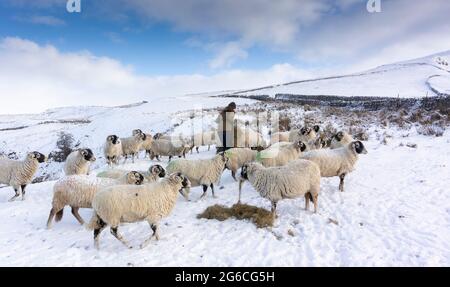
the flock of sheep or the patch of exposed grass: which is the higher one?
the flock of sheep

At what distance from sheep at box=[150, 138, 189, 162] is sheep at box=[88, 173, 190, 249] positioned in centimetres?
974

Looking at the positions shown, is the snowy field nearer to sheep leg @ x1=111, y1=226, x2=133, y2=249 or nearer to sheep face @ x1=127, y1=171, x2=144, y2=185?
sheep leg @ x1=111, y1=226, x2=133, y2=249

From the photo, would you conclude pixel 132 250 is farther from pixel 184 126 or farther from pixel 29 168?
pixel 184 126

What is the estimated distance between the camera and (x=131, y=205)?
7.27m

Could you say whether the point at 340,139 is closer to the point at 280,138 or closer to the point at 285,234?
the point at 280,138

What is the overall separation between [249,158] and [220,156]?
1710mm

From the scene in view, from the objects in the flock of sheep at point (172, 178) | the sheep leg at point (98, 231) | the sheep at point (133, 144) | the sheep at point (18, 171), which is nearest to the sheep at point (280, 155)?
the flock of sheep at point (172, 178)

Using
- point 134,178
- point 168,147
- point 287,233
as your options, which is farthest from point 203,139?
point 287,233

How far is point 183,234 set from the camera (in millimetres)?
8078

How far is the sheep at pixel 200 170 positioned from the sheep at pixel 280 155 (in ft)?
4.96

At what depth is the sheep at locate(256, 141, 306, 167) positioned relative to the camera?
11.3 metres

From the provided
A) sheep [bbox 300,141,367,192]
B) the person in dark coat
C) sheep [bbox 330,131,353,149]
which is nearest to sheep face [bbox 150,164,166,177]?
sheep [bbox 300,141,367,192]

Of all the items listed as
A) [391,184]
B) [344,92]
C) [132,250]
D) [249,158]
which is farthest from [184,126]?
[344,92]

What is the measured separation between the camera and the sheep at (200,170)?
10.6 meters
